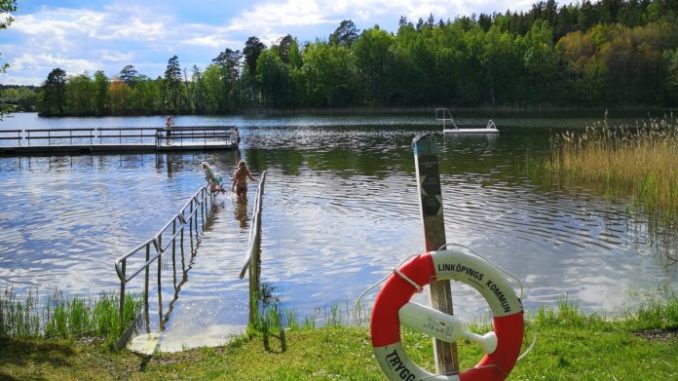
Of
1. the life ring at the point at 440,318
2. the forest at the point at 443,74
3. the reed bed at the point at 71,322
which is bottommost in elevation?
the reed bed at the point at 71,322

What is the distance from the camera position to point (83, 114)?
5039 inches

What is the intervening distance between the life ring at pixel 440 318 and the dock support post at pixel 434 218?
14 centimetres

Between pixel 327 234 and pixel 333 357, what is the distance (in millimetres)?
9116

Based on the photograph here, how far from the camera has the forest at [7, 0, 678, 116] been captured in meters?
109

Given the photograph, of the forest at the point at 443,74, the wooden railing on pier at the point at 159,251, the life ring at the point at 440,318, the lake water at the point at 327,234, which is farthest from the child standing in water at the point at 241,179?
the forest at the point at 443,74

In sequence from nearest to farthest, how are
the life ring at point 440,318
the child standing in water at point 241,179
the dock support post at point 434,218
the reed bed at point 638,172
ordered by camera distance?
the life ring at point 440,318
the dock support post at point 434,218
the reed bed at point 638,172
the child standing in water at point 241,179

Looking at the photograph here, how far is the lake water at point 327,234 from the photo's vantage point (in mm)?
11367

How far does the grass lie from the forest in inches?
4053

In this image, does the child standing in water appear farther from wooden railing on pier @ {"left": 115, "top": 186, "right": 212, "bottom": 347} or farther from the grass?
the grass

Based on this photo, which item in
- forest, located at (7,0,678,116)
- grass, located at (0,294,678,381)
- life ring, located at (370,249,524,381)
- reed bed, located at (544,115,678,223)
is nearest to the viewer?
life ring, located at (370,249,524,381)

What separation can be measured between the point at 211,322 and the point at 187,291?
1.90m

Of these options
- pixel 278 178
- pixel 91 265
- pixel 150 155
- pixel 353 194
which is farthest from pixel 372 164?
pixel 91 265

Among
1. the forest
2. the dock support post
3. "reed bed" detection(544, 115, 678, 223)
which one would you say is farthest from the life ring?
the forest

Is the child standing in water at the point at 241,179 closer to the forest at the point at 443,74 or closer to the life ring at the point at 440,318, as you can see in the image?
the life ring at the point at 440,318
